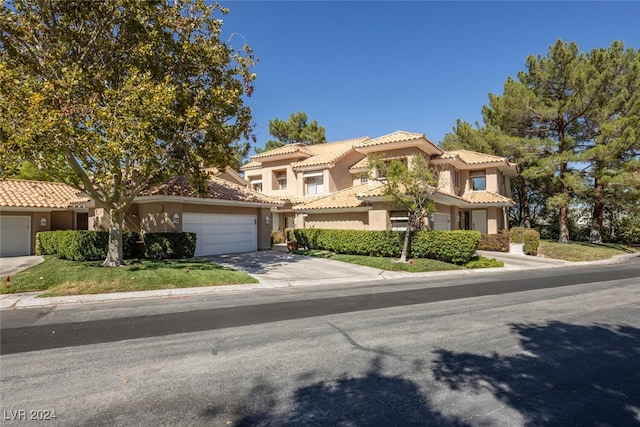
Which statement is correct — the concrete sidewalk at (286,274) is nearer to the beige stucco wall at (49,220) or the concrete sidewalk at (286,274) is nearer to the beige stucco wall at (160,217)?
the beige stucco wall at (160,217)

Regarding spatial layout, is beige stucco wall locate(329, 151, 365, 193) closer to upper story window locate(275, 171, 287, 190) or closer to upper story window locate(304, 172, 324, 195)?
upper story window locate(304, 172, 324, 195)

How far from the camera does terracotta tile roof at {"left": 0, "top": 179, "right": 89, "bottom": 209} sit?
2152 centimetres

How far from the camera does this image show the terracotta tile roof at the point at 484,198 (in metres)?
27.5

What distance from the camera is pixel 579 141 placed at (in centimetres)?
2833

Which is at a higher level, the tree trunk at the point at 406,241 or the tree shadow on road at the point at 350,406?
the tree trunk at the point at 406,241

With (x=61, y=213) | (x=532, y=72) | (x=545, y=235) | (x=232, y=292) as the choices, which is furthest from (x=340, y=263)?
(x=545, y=235)

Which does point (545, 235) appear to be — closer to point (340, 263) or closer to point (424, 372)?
point (340, 263)

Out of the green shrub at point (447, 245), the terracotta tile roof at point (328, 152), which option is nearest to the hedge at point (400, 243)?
the green shrub at point (447, 245)

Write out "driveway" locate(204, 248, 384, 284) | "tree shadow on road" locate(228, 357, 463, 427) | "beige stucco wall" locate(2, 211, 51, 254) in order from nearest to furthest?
1. "tree shadow on road" locate(228, 357, 463, 427)
2. "driveway" locate(204, 248, 384, 284)
3. "beige stucco wall" locate(2, 211, 51, 254)

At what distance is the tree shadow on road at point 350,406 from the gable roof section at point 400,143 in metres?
21.2

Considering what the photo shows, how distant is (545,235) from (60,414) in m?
38.9

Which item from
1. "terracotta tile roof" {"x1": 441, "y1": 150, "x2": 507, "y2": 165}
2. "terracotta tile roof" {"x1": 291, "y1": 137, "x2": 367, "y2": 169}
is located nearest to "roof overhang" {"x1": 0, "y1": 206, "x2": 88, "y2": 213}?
"terracotta tile roof" {"x1": 291, "y1": 137, "x2": 367, "y2": 169}

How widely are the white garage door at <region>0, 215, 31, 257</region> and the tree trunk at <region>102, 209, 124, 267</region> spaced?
12.1m

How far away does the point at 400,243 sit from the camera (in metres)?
19.0
